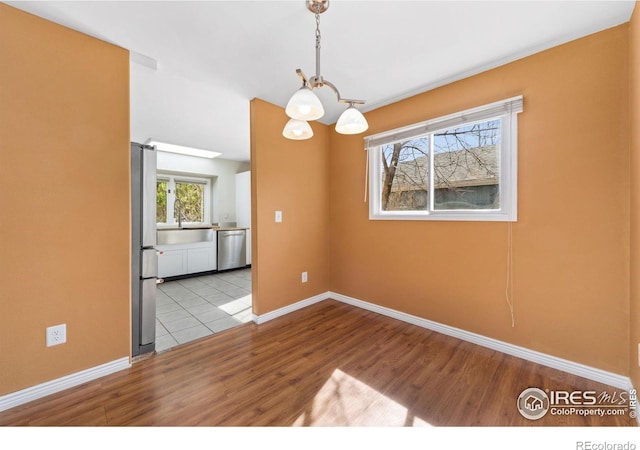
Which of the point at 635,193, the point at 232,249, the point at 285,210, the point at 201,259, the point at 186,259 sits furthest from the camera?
the point at 232,249

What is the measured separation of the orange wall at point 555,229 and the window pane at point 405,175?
28cm

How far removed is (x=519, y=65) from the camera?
1980 millimetres

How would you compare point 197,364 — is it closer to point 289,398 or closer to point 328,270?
point 289,398

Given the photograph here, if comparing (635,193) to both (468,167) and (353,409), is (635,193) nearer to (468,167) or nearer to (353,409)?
(468,167)

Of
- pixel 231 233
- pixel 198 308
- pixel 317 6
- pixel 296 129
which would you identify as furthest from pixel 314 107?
pixel 231 233

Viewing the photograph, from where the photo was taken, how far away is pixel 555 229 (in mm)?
1846

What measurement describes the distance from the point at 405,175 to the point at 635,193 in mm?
1629

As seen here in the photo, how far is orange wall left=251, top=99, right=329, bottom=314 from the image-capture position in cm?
272

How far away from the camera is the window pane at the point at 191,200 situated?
5.28 meters

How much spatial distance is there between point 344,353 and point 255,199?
1.71 m

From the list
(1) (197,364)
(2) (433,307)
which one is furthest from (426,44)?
(1) (197,364)

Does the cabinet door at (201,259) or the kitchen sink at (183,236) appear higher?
the kitchen sink at (183,236)

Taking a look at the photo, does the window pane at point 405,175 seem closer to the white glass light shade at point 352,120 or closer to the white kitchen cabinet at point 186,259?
the white glass light shade at point 352,120

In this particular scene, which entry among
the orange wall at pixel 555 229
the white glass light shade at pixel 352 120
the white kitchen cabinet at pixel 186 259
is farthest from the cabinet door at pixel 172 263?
the white glass light shade at pixel 352 120
